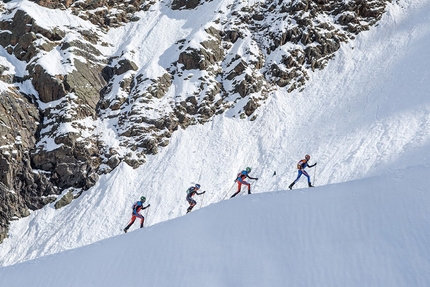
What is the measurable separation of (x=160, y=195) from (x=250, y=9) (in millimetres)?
26532

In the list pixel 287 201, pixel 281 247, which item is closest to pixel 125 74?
pixel 287 201

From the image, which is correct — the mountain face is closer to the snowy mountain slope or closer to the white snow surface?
the white snow surface

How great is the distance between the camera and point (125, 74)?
4462cm

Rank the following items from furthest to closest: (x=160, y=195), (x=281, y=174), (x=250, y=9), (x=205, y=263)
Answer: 1. (x=250, y=9)
2. (x=160, y=195)
3. (x=281, y=174)
4. (x=205, y=263)

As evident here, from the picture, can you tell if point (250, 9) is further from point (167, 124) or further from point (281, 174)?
point (281, 174)

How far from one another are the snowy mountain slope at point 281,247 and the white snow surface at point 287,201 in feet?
0.13

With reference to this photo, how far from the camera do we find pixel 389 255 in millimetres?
9484

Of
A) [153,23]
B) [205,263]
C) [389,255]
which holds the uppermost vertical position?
[205,263]

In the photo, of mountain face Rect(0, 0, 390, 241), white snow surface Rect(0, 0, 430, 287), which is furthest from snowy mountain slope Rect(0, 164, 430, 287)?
mountain face Rect(0, 0, 390, 241)

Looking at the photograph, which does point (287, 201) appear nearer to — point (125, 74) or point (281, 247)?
point (281, 247)

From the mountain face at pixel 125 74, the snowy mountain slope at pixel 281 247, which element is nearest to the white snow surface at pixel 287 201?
the snowy mountain slope at pixel 281 247

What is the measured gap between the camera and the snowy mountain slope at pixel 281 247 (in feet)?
30.8

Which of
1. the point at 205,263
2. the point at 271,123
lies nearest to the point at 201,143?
the point at 271,123

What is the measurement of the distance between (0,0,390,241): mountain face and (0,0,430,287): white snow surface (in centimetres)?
163
